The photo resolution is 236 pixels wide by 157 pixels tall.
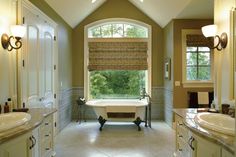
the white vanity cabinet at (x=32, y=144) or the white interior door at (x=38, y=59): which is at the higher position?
the white interior door at (x=38, y=59)

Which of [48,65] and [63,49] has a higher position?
[63,49]

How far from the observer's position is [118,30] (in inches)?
323

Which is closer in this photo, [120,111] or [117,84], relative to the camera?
[120,111]

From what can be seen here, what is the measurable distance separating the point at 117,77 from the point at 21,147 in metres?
5.89

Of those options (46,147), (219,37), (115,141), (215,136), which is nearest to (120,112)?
(115,141)

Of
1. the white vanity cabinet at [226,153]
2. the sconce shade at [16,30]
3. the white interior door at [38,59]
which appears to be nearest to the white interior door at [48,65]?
the white interior door at [38,59]

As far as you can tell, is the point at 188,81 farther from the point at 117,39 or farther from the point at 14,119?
the point at 14,119

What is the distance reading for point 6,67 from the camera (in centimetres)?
344

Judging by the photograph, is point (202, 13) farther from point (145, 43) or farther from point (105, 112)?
point (105, 112)

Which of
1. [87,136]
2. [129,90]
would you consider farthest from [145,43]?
[87,136]

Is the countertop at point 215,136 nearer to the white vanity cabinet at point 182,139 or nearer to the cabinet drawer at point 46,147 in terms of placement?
the white vanity cabinet at point 182,139

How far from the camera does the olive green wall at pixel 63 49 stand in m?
5.85

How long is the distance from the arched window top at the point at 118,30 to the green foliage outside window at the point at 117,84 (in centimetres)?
111

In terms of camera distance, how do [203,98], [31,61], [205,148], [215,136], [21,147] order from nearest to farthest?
[215,136], [205,148], [21,147], [31,61], [203,98]
